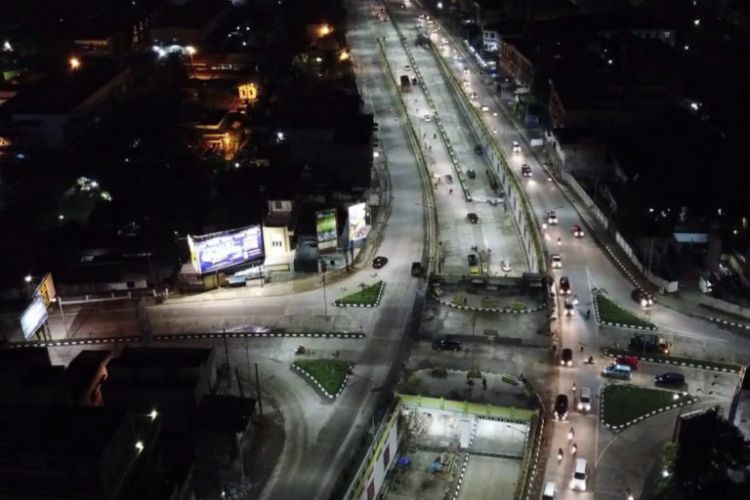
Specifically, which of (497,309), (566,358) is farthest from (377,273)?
(566,358)

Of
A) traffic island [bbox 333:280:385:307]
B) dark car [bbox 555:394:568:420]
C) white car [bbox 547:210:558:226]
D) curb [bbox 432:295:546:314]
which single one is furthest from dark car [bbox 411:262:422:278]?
dark car [bbox 555:394:568:420]

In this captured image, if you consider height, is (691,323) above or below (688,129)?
below

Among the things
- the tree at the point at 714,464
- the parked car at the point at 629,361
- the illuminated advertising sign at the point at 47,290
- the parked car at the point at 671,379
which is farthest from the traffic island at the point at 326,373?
the tree at the point at 714,464

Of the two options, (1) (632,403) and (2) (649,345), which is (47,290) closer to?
(1) (632,403)

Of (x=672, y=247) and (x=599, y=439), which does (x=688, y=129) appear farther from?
(x=599, y=439)

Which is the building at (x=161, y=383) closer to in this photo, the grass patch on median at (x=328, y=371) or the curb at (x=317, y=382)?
the curb at (x=317, y=382)

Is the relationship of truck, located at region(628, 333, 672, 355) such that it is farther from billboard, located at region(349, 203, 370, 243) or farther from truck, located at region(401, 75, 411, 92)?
truck, located at region(401, 75, 411, 92)

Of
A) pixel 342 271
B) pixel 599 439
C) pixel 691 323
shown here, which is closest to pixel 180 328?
pixel 342 271
